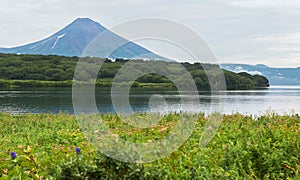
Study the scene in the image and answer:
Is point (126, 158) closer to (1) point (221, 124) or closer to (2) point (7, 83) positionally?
(1) point (221, 124)

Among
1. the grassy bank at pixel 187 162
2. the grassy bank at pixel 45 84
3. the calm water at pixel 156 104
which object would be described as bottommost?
the calm water at pixel 156 104

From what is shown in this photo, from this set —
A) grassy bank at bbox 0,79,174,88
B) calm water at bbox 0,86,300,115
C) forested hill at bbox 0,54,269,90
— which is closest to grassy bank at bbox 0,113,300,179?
calm water at bbox 0,86,300,115

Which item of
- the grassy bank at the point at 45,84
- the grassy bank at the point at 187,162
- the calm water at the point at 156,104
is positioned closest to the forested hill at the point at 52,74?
the grassy bank at the point at 45,84

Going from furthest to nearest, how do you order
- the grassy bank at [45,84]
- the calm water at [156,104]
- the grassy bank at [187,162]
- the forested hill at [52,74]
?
the forested hill at [52,74], the grassy bank at [45,84], the calm water at [156,104], the grassy bank at [187,162]

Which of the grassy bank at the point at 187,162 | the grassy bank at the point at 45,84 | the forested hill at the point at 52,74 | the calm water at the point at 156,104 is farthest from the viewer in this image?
the forested hill at the point at 52,74

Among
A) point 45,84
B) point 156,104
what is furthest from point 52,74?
point 156,104

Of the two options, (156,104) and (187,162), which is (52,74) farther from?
(187,162)

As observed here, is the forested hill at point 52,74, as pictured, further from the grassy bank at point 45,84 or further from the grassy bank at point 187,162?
the grassy bank at point 187,162

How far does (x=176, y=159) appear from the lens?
21.8ft

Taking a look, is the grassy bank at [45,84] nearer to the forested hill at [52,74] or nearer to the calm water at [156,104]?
the forested hill at [52,74]

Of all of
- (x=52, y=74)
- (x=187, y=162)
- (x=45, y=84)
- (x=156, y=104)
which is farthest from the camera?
(x=52, y=74)

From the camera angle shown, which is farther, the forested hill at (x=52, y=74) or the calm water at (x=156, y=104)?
the forested hill at (x=52, y=74)

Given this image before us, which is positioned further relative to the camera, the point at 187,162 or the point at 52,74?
the point at 52,74

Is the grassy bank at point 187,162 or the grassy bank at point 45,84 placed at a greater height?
the grassy bank at point 45,84
